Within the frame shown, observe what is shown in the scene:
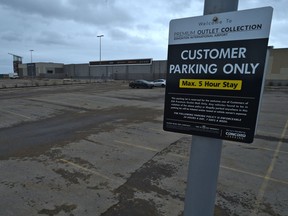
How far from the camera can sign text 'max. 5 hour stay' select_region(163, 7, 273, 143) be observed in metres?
1.74

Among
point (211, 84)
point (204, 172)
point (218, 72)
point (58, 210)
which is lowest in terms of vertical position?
point (58, 210)

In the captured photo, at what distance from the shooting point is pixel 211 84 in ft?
6.29

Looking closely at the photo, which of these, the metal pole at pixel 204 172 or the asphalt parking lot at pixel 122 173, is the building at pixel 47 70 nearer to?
the asphalt parking lot at pixel 122 173

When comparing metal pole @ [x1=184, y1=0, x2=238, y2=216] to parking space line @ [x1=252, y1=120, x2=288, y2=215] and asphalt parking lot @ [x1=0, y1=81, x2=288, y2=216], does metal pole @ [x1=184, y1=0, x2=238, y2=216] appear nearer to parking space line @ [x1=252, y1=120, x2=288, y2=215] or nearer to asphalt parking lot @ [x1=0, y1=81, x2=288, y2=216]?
asphalt parking lot @ [x1=0, y1=81, x2=288, y2=216]

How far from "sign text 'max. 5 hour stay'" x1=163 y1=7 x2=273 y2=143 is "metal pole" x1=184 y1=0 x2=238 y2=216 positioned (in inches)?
3.8

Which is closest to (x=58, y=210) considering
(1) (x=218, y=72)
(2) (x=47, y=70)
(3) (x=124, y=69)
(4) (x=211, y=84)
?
(4) (x=211, y=84)

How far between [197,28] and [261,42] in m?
0.54

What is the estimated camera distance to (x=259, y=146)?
806 cm

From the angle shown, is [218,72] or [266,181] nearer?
[218,72]

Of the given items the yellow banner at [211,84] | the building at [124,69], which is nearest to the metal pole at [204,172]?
the yellow banner at [211,84]

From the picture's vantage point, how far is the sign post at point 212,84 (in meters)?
1.75

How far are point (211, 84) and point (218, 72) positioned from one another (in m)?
0.12

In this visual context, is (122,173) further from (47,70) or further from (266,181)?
(47,70)

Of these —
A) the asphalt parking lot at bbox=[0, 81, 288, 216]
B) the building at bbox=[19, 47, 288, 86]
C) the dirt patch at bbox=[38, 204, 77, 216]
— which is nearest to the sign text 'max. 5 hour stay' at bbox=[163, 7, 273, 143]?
the asphalt parking lot at bbox=[0, 81, 288, 216]
